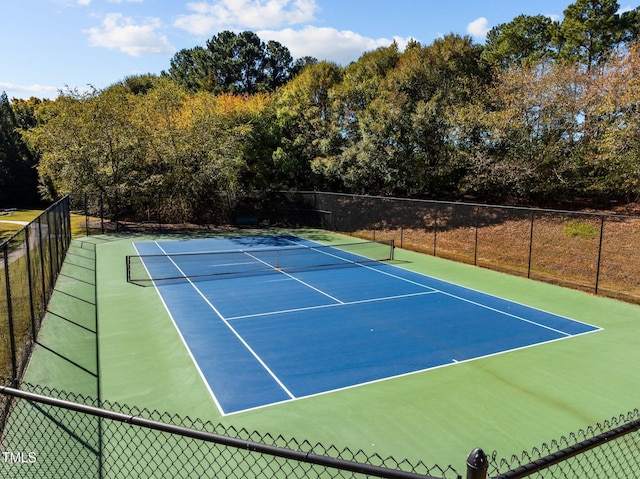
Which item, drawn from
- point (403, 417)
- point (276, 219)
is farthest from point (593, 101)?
point (403, 417)

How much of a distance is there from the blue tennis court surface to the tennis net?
20 cm

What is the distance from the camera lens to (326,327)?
36.4ft

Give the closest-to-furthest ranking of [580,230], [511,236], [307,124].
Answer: [580,230], [511,236], [307,124]

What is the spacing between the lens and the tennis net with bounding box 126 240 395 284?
54.7 feet

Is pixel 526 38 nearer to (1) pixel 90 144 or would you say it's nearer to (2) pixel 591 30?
(2) pixel 591 30

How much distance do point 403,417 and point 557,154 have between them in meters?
24.1

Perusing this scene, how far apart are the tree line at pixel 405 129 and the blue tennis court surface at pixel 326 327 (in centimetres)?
1239

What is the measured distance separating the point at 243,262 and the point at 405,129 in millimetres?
14923

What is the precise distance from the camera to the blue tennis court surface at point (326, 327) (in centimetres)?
841

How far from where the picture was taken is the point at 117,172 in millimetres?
27406

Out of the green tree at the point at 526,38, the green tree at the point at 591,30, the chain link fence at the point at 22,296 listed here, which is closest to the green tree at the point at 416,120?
the green tree at the point at 526,38

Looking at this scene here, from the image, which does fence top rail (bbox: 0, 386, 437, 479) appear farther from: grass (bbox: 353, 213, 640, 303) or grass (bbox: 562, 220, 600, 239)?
grass (bbox: 562, 220, 600, 239)

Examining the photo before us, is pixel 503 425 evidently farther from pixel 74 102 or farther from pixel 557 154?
pixel 74 102

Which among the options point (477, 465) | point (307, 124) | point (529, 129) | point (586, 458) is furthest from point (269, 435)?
point (307, 124)
